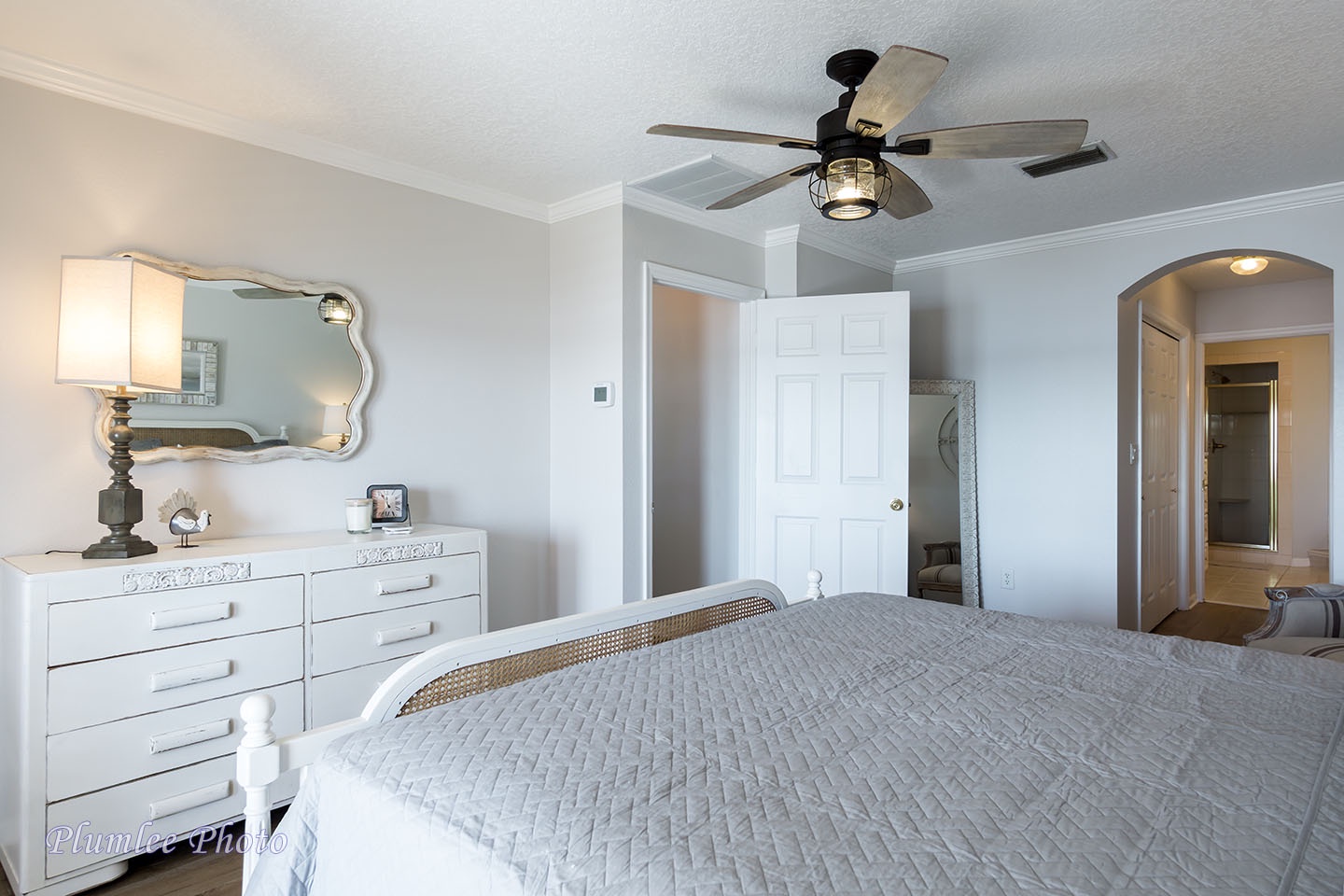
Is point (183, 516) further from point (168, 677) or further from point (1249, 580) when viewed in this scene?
point (1249, 580)

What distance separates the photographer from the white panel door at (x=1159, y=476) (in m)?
4.49

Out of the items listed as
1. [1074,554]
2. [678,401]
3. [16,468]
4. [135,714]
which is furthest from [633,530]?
[1074,554]

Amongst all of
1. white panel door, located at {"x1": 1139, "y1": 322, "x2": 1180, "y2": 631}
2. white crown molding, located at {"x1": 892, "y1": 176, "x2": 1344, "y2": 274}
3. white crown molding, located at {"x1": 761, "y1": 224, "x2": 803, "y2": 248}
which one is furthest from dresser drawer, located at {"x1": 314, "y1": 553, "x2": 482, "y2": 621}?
white panel door, located at {"x1": 1139, "y1": 322, "x2": 1180, "y2": 631}

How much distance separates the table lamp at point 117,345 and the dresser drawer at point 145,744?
49 centimetres

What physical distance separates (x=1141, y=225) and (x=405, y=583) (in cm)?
400

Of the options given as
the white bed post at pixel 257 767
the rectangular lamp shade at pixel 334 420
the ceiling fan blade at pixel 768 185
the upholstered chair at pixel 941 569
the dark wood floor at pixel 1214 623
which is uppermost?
the ceiling fan blade at pixel 768 185

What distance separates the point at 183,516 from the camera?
2.36 m

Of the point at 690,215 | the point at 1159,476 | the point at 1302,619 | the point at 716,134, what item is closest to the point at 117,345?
the point at 716,134

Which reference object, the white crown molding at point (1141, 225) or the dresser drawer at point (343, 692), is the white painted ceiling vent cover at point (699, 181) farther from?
the dresser drawer at point (343, 692)

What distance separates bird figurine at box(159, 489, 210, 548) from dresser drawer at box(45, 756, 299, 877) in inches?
28.1

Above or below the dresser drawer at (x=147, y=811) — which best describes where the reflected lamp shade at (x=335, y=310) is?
above

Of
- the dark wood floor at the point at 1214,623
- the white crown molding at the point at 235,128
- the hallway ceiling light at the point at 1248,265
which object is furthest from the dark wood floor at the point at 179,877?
the hallway ceiling light at the point at 1248,265

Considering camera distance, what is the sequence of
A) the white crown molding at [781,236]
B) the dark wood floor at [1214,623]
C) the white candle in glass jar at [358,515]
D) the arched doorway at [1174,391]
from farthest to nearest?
1. the dark wood floor at [1214,623]
2. the arched doorway at [1174,391]
3. the white crown molding at [781,236]
4. the white candle in glass jar at [358,515]

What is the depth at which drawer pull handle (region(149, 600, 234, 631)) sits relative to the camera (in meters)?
2.06
